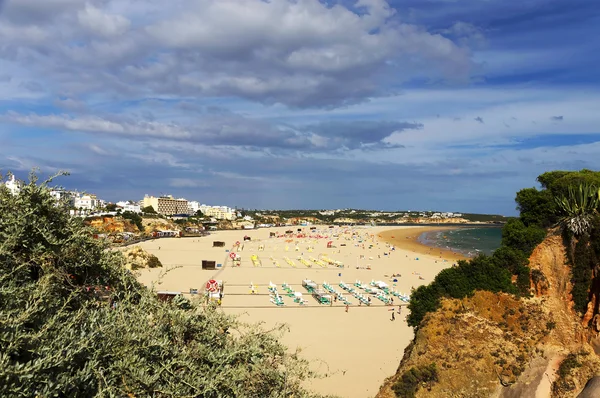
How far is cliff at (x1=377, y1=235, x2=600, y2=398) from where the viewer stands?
34.3 ft

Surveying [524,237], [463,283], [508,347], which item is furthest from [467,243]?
[508,347]

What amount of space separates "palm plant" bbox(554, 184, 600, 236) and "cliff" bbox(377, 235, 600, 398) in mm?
691

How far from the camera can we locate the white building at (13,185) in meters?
5.05

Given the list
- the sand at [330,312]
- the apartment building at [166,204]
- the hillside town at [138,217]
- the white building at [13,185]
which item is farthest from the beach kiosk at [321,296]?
the apartment building at [166,204]

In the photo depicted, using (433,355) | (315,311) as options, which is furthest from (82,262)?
(315,311)

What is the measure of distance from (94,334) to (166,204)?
174 m

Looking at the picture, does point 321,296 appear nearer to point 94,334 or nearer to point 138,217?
point 94,334

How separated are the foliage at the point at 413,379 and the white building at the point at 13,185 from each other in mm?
9306

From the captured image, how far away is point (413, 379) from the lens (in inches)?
416

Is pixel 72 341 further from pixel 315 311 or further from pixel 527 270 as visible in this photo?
pixel 315 311

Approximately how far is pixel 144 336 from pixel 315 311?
74.2ft

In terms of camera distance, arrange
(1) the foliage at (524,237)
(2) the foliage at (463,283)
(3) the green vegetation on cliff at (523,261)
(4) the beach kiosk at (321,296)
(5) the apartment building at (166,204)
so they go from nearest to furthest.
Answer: (3) the green vegetation on cliff at (523,261), (2) the foliage at (463,283), (1) the foliage at (524,237), (4) the beach kiosk at (321,296), (5) the apartment building at (166,204)

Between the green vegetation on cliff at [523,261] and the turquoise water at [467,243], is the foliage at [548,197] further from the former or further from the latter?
the turquoise water at [467,243]

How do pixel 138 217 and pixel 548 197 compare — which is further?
pixel 138 217
